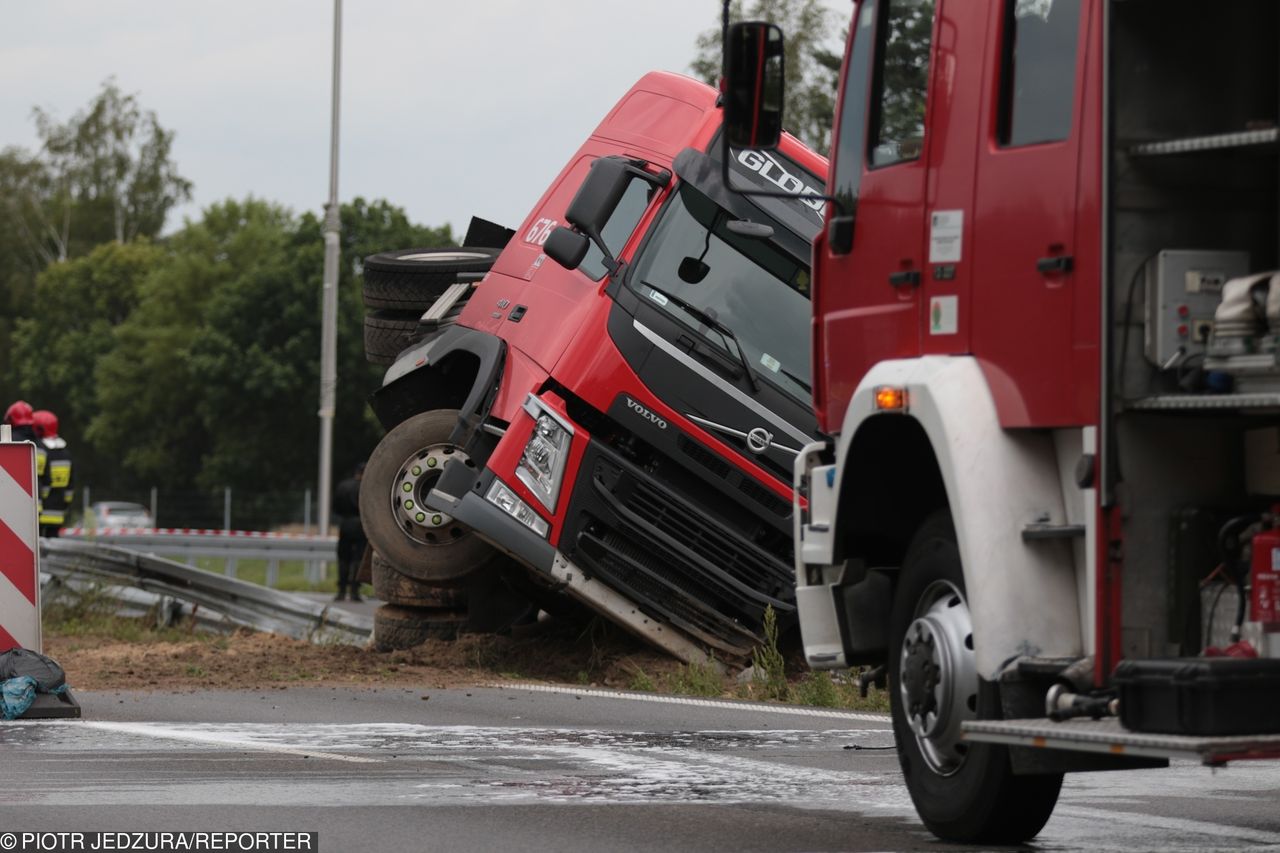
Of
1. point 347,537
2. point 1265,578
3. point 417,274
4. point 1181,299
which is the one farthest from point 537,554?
point 347,537

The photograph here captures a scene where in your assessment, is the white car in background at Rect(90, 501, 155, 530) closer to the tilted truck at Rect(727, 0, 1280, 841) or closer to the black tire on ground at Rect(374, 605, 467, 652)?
the black tire on ground at Rect(374, 605, 467, 652)

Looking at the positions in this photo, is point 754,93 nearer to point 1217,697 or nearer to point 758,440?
point 1217,697

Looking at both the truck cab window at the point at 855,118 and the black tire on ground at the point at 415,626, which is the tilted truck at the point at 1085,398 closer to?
the truck cab window at the point at 855,118

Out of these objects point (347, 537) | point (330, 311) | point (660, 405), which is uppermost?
point (330, 311)

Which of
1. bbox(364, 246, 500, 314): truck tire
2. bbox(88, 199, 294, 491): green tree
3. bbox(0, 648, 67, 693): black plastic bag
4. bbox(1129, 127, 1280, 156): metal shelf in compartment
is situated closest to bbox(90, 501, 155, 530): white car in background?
bbox(88, 199, 294, 491): green tree

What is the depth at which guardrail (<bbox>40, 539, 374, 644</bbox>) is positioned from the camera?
15.5 meters

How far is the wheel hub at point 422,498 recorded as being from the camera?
13328 mm

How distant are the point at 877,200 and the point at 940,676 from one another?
1593mm

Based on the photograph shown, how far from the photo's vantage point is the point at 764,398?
40.7 feet

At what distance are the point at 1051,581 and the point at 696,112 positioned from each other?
733cm

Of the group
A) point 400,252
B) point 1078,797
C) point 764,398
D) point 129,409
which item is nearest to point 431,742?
point 1078,797

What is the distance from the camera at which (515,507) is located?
1226cm

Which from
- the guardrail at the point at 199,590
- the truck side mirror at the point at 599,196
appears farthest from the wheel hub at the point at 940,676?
the guardrail at the point at 199,590

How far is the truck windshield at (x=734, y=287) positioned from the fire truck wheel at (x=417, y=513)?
1703mm
